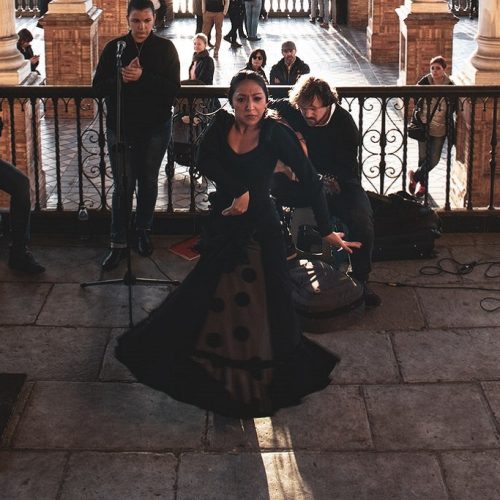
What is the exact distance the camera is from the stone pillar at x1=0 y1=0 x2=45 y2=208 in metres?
9.23

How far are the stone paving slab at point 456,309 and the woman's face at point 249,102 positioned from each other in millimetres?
1819

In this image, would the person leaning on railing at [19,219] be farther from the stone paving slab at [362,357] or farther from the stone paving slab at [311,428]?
the stone paving slab at [311,428]

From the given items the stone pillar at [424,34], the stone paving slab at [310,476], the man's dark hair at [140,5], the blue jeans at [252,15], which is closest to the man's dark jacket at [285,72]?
the stone pillar at [424,34]

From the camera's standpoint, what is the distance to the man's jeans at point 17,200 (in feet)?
25.2

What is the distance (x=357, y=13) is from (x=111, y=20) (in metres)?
5.72

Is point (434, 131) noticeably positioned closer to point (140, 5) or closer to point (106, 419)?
point (140, 5)

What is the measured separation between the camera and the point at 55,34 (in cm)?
1473

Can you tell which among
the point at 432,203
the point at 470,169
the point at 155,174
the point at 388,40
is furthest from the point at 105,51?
the point at 388,40

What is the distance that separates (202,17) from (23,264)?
43.0ft

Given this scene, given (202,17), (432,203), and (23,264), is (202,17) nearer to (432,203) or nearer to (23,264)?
(432,203)

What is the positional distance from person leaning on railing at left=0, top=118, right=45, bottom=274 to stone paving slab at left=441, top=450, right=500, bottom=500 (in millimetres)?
3401

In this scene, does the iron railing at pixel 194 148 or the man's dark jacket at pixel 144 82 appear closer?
the man's dark jacket at pixel 144 82

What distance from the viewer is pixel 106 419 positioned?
5.86 m

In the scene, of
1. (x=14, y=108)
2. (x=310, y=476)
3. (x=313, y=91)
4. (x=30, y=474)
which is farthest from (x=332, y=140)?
(x=14, y=108)
